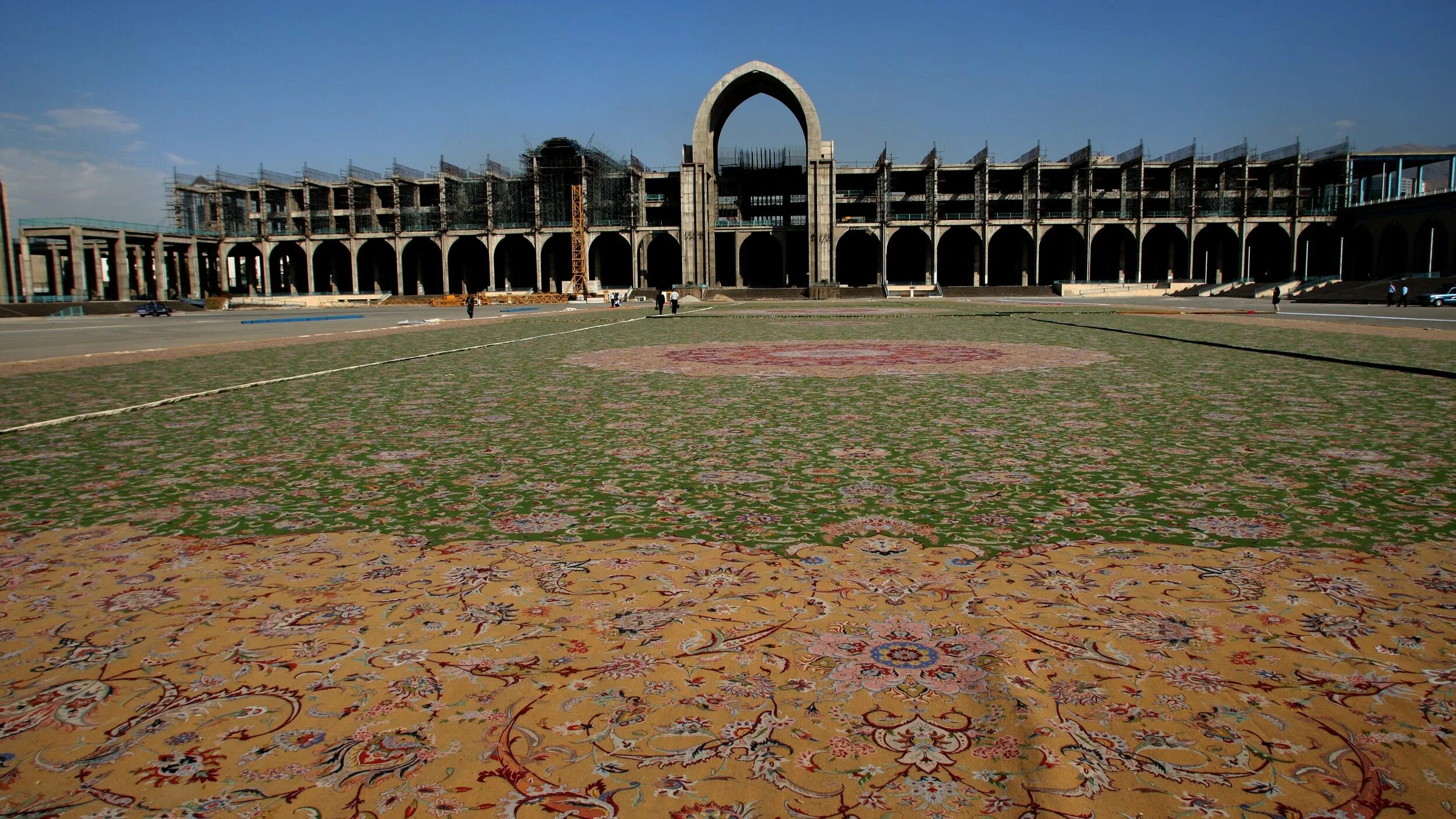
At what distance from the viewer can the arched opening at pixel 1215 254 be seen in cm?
Answer: 6178

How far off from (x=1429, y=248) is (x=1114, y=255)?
63.2 ft

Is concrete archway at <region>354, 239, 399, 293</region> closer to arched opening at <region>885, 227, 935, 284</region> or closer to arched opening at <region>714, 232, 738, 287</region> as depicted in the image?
arched opening at <region>714, 232, 738, 287</region>

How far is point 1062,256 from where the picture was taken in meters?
66.2

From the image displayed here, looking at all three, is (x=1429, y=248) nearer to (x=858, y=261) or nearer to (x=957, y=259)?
(x=957, y=259)

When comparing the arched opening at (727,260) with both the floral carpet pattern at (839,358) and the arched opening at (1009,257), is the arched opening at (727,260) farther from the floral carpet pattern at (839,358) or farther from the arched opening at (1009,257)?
the floral carpet pattern at (839,358)

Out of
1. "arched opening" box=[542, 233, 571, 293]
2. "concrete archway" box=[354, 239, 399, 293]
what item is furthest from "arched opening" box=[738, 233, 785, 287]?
"concrete archway" box=[354, 239, 399, 293]

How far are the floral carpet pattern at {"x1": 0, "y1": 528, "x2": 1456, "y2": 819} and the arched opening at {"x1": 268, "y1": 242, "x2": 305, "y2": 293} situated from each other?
74037mm

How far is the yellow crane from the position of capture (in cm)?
5966

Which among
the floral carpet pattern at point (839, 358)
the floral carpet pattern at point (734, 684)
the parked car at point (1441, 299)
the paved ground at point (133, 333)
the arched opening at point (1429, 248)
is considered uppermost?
the arched opening at point (1429, 248)

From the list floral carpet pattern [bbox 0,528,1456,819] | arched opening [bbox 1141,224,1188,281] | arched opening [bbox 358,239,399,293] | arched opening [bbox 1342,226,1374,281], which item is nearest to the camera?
floral carpet pattern [bbox 0,528,1456,819]

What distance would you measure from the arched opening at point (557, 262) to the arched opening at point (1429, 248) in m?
55.5

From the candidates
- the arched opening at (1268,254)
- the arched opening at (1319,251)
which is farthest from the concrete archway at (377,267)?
the arched opening at (1319,251)

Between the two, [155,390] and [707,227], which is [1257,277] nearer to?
[707,227]

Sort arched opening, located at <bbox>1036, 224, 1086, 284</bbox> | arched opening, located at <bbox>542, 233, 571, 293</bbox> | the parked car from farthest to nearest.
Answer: arched opening, located at <bbox>542, 233, 571, 293</bbox>, arched opening, located at <bbox>1036, 224, 1086, 284</bbox>, the parked car
